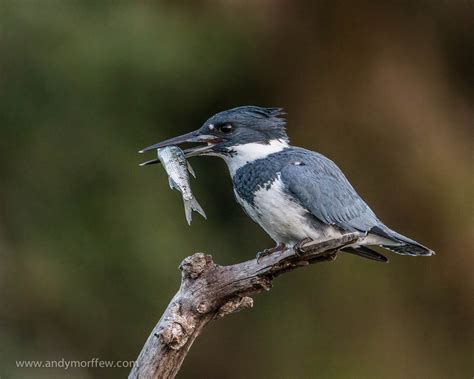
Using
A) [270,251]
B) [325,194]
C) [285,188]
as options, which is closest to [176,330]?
[270,251]

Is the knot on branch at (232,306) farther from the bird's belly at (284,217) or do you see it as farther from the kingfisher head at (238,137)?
the kingfisher head at (238,137)

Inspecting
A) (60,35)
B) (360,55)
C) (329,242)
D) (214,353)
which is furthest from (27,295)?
(329,242)

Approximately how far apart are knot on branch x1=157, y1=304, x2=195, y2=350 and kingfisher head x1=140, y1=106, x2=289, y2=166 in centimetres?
99

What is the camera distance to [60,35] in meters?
6.90

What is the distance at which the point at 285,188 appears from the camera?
411cm

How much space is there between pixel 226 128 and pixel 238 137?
3.5 inches

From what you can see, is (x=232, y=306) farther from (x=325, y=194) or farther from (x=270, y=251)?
(x=325, y=194)

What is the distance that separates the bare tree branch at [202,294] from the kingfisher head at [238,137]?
79cm

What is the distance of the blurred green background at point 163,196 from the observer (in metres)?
6.88

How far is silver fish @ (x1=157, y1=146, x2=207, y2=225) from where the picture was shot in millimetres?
3959

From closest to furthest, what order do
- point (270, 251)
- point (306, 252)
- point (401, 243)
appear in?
point (306, 252), point (270, 251), point (401, 243)

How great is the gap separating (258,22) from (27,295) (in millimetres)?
2850

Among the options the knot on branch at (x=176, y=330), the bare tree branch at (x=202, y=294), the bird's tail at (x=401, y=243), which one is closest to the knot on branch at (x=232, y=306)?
the bare tree branch at (x=202, y=294)

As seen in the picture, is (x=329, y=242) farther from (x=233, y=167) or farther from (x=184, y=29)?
(x=184, y=29)
